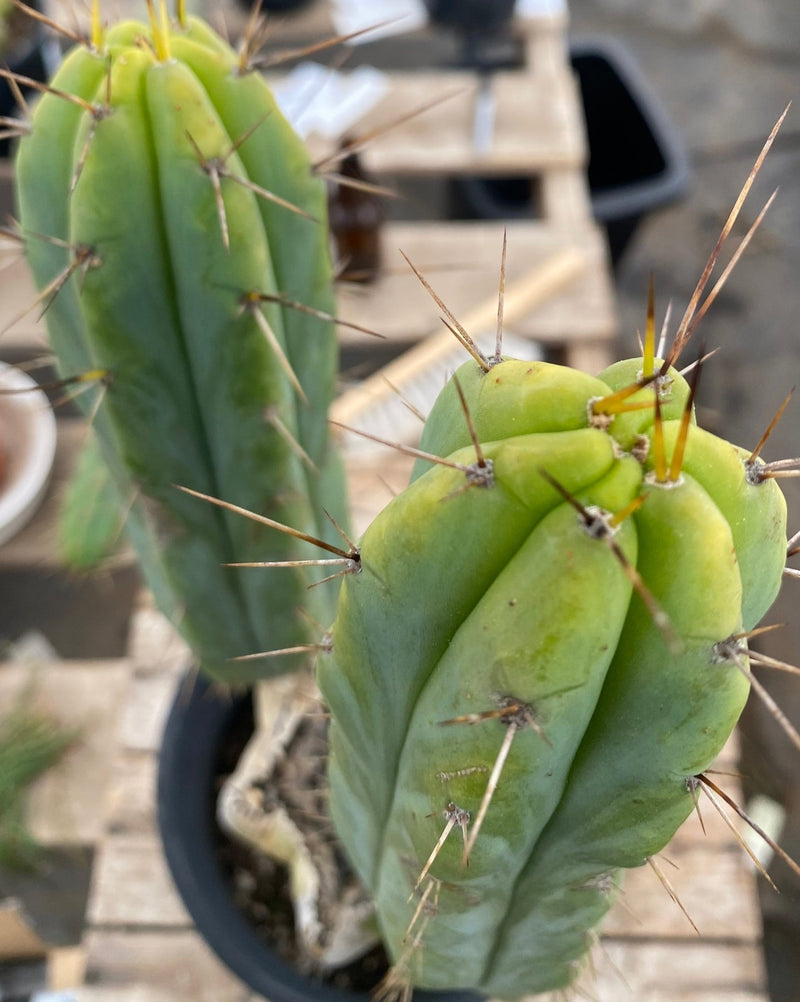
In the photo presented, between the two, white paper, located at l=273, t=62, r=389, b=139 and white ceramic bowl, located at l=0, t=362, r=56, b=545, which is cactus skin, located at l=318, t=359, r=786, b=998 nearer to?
white ceramic bowl, located at l=0, t=362, r=56, b=545

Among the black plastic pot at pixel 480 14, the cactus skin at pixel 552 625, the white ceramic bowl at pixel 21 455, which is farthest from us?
the black plastic pot at pixel 480 14

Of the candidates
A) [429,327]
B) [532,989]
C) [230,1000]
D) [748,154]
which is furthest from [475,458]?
[748,154]

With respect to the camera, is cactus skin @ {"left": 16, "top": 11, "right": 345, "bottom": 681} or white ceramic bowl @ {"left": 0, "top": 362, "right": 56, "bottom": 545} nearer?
cactus skin @ {"left": 16, "top": 11, "right": 345, "bottom": 681}

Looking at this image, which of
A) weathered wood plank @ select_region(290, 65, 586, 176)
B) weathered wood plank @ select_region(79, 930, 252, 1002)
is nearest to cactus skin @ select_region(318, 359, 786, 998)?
weathered wood plank @ select_region(79, 930, 252, 1002)

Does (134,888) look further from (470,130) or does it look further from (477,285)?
(470,130)

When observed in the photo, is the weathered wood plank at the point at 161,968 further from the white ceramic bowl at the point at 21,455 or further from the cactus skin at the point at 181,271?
the white ceramic bowl at the point at 21,455

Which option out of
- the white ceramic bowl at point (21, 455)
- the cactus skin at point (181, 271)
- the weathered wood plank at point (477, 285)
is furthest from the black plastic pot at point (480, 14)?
the cactus skin at point (181, 271)

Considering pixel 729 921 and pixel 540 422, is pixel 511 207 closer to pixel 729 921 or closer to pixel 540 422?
pixel 729 921
